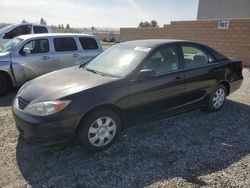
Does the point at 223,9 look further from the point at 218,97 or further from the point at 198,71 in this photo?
the point at 198,71

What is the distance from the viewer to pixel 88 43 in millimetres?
7809

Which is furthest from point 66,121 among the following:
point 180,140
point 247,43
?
point 247,43

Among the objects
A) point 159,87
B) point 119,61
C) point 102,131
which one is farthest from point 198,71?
point 102,131

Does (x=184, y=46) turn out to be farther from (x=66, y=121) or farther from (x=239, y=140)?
(x=66, y=121)

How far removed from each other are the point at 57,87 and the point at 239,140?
306cm

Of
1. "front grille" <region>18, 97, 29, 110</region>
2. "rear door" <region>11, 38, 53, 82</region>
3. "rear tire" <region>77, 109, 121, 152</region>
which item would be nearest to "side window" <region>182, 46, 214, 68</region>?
"rear tire" <region>77, 109, 121, 152</region>

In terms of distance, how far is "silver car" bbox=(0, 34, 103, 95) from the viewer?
6535mm

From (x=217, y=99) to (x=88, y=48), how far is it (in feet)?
13.2

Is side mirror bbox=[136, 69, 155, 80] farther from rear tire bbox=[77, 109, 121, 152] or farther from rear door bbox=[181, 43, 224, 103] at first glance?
rear door bbox=[181, 43, 224, 103]

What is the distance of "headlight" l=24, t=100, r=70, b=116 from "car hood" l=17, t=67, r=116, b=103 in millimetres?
90

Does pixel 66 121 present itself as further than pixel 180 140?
No

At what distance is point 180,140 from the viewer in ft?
14.1

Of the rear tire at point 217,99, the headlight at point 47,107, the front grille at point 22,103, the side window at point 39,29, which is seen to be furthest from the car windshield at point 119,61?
the side window at point 39,29

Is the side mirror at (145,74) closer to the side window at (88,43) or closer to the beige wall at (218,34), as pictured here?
the side window at (88,43)
